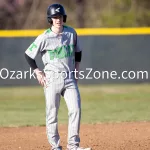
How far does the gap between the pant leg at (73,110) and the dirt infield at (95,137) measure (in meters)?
0.82

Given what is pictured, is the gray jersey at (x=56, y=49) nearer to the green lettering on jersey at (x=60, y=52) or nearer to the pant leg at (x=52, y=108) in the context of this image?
the green lettering on jersey at (x=60, y=52)

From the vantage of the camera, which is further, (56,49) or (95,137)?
(95,137)

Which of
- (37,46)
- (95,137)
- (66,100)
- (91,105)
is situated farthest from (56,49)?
(91,105)

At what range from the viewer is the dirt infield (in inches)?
309

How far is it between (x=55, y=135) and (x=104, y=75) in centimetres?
1027

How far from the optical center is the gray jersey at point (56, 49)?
6793mm

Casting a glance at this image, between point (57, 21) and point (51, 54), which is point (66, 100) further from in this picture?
point (57, 21)

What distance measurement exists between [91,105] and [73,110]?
22.6ft

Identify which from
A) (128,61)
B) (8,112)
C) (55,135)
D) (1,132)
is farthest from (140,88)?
(55,135)

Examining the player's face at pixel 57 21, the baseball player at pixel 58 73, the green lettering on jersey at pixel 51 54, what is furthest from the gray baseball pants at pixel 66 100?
the player's face at pixel 57 21

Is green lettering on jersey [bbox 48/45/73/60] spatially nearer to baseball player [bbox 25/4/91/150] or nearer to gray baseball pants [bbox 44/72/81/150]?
baseball player [bbox 25/4/91/150]

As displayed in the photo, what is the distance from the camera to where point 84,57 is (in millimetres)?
17000

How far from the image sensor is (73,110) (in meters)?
6.75

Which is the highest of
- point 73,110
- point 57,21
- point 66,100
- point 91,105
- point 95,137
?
point 57,21
